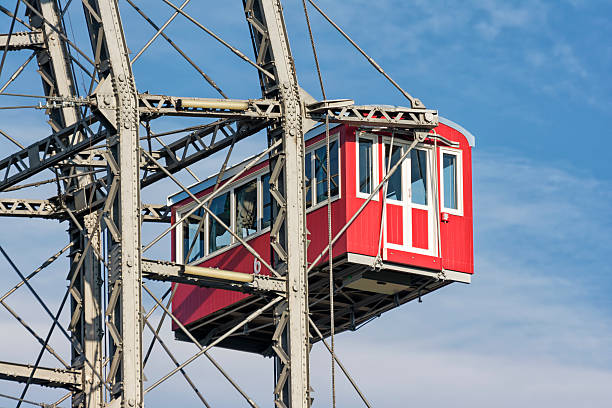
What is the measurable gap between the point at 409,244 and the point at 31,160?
906 cm

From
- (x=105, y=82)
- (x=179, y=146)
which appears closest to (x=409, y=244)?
(x=179, y=146)

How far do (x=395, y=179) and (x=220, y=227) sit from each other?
542 cm

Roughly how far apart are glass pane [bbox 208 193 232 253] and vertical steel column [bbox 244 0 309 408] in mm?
5491

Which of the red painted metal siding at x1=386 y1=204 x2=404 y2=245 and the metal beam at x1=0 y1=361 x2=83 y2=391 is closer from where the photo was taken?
the red painted metal siding at x1=386 y1=204 x2=404 y2=245

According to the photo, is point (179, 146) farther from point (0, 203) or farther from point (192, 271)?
point (0, 203)

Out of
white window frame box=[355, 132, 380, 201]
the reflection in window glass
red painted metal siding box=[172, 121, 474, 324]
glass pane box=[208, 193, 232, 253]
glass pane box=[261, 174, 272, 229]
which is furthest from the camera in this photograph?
glass pane box=[208, 193, 232, 253]

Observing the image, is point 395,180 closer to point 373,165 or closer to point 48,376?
point 373,165

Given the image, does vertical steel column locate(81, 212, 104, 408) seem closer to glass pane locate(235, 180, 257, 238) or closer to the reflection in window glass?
glass pane locate(235, 180, 257, 238)

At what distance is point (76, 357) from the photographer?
44656mm

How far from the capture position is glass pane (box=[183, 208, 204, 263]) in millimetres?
42594

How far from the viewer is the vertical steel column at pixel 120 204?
3259 centimetres

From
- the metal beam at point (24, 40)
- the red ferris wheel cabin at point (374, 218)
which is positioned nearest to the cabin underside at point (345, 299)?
the red ferris wheel cabin at point (374, 218)

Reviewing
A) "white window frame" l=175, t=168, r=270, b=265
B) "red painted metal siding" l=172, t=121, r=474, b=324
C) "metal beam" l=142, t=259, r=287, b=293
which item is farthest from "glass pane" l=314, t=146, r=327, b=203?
"metal beam" l=142, t=259, r=287, b=293

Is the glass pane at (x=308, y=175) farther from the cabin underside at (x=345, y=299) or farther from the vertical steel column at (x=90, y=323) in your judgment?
the vertical steel column at (x=90, y=323)
